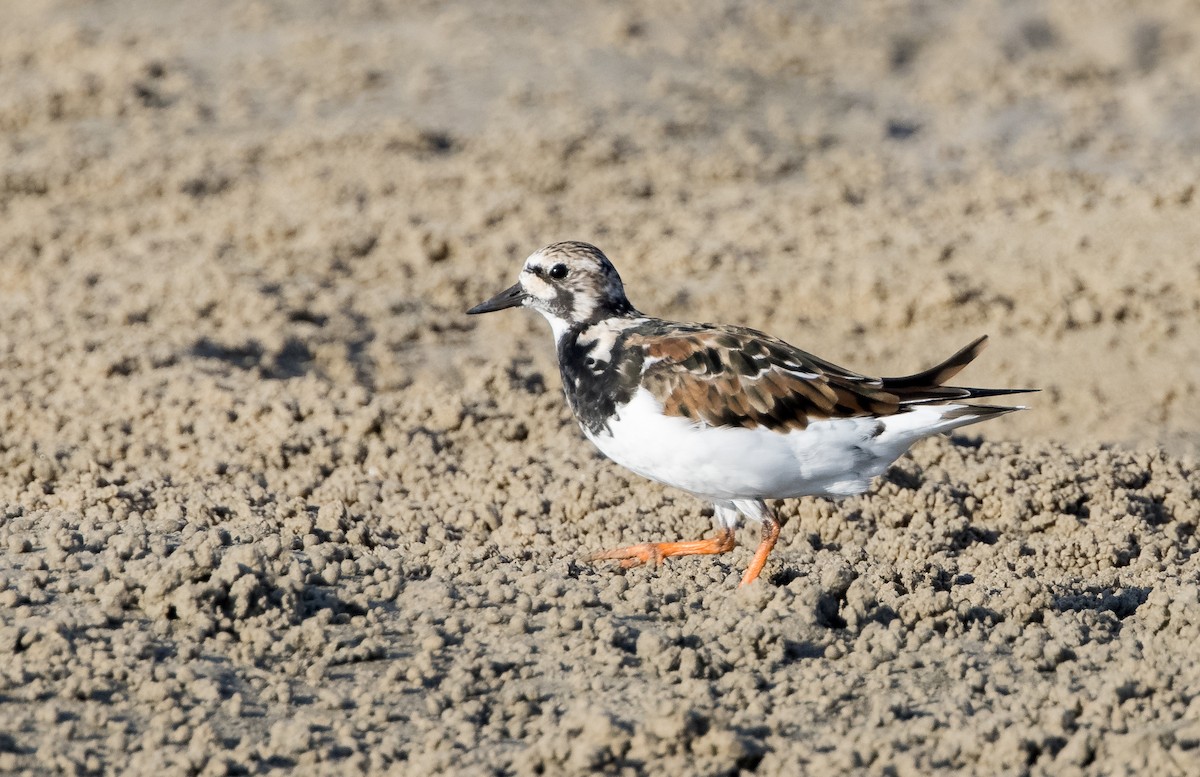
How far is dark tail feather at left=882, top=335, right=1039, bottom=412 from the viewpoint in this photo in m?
5.14

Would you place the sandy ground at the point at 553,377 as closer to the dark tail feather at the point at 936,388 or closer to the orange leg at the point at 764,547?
the orange leg at the point at 764,547

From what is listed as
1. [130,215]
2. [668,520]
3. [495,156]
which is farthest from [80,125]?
[668,520]

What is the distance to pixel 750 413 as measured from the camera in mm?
5129

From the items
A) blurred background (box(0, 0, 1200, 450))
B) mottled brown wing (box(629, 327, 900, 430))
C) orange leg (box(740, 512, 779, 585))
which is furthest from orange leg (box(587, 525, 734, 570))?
blurred background (box(0, 0, 1200, 450))

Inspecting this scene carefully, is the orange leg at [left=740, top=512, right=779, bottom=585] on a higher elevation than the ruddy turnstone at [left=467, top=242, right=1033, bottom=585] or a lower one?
lower

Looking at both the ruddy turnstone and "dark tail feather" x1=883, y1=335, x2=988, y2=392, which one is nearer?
the ruddy turnstone

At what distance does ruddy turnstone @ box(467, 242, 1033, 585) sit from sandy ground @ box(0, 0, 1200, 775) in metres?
0.41

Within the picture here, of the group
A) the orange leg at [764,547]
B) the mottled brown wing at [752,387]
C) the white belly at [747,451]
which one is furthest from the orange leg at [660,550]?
the mottled brown wing at [752,387]

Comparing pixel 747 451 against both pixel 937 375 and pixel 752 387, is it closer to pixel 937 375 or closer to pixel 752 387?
pixel 752 387

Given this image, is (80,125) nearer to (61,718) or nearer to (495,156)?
(495,156)

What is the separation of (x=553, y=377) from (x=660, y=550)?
269cm

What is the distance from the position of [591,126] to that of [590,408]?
644 centimetres

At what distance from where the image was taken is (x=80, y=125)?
11.8 m

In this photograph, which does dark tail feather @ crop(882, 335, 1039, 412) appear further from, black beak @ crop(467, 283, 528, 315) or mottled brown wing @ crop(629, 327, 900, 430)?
black beak @ crop(467, 283, 528, 315)
